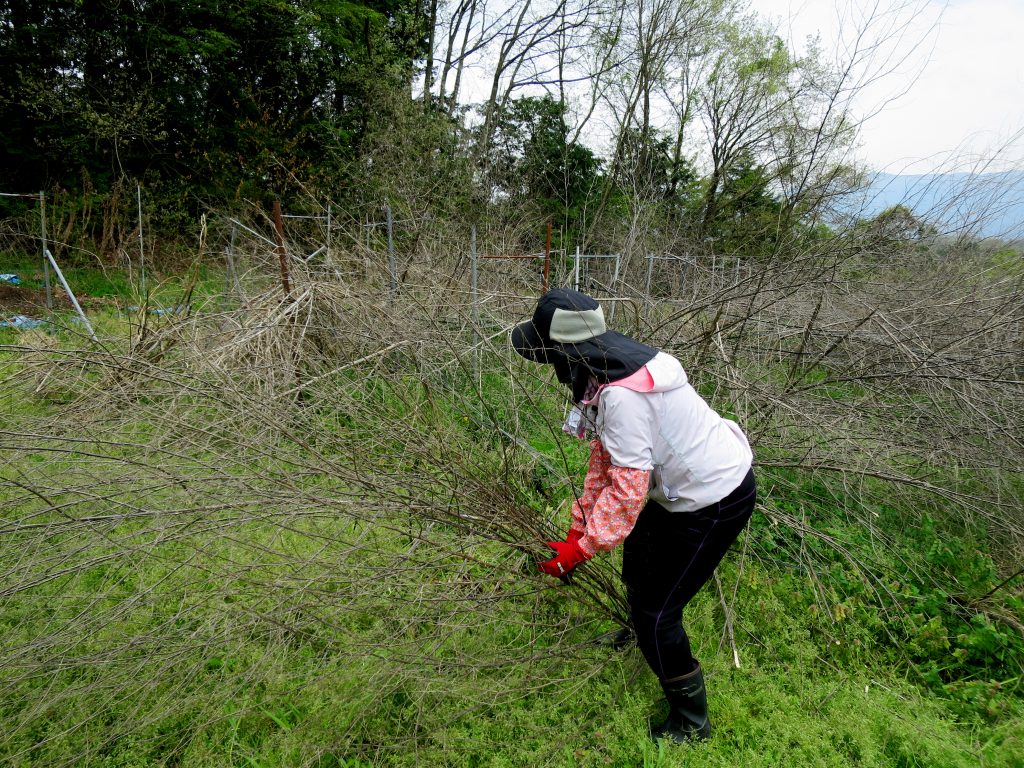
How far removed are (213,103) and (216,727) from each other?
16391 mm

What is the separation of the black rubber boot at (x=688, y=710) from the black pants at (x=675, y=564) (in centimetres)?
6

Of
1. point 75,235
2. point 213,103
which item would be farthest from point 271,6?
point 75,235

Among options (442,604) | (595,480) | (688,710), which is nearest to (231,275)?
(442,604)

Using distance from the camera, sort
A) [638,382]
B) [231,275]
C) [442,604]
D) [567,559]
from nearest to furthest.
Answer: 1. [638,382]
2. [567,559]
3. [442,604]
4. [231,275]

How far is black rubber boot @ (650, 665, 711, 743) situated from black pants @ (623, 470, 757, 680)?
0.19 feet

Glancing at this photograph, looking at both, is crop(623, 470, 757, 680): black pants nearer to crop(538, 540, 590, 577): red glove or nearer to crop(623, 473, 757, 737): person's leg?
crop(623, 473, 757, 737): person's leg

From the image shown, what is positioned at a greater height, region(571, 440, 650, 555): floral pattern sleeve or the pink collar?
the pink collar

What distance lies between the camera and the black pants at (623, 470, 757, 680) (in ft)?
6.57

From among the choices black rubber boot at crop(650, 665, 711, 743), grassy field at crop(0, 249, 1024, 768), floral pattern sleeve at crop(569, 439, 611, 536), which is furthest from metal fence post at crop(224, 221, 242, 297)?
black rubber boot at crop(650, 665, 711, 743)

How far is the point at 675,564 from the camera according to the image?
6.66 ft

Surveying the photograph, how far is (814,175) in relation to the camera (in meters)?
4.75

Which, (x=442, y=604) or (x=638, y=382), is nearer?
(x=638, y=382)

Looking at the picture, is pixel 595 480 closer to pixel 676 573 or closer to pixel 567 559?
pixel 567 559

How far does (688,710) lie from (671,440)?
3.61 ft
